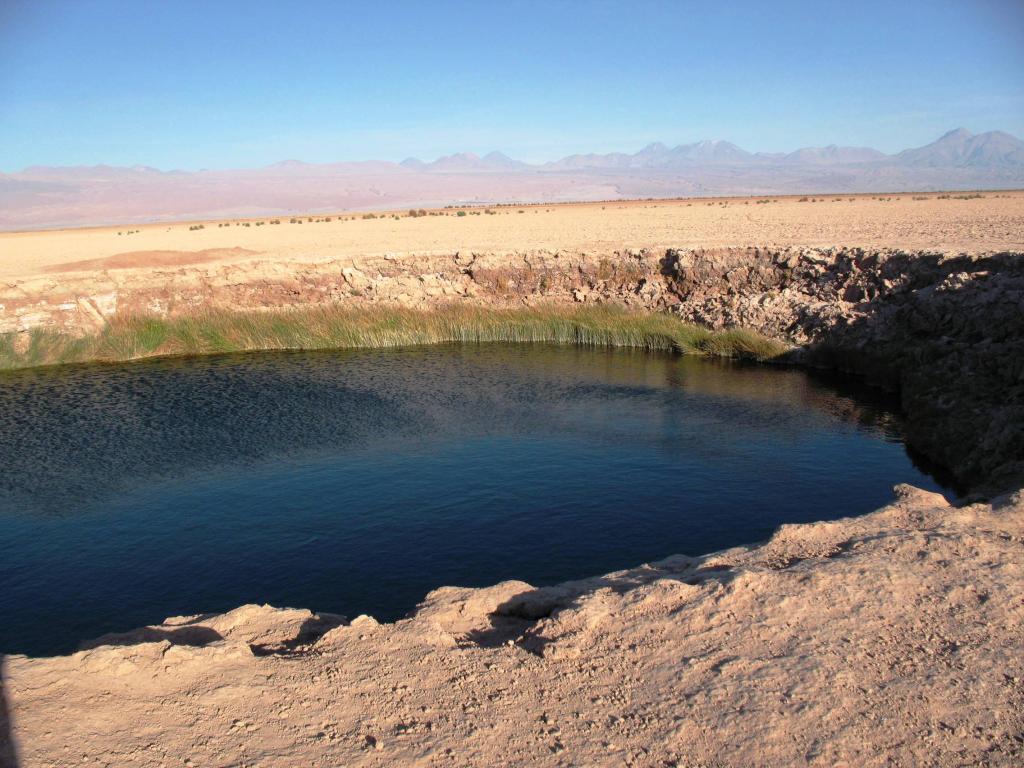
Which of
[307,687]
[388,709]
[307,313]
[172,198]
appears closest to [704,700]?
[388,709]

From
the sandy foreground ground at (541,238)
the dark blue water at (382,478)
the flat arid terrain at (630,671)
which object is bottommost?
the dark blue water at (382,478)

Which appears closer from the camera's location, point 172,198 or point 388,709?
point 388,709

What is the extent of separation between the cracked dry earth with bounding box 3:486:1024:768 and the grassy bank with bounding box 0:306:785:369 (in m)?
18.2

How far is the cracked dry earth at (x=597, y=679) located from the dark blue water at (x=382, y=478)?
2938mm

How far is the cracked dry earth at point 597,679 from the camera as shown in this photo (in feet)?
19.3

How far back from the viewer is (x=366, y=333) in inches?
1116

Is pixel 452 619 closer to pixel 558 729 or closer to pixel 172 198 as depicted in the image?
pixel 558 729

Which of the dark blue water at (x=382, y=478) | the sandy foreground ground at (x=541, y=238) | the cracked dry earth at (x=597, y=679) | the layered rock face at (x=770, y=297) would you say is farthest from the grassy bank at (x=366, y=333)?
the cracked dry earth at (x=597, y=679)

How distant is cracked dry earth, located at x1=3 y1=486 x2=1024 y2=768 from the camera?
5.88 metres

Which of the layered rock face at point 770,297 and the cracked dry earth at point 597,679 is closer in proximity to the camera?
the cracked dry earth at point 597,679

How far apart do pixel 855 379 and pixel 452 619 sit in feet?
60.2

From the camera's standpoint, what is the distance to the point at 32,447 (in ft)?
56.5

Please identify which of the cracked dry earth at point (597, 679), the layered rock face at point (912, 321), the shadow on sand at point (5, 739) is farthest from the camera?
the layered rock face at point (912, 321)

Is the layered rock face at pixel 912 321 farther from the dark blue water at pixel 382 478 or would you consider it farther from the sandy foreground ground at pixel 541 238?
the sandy foreground ground at pixel 541 238
